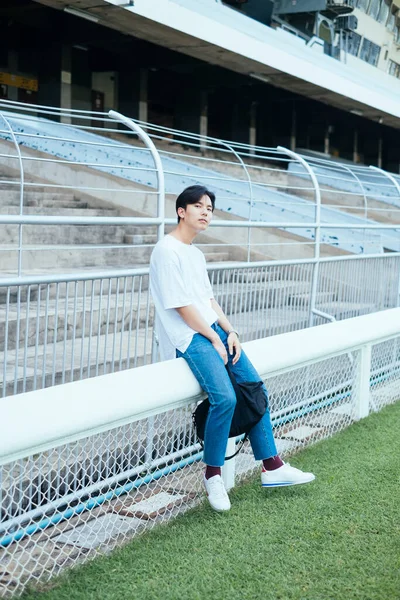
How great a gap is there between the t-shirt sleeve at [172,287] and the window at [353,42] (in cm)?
2454

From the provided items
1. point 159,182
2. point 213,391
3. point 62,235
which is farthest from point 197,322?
point 62,235

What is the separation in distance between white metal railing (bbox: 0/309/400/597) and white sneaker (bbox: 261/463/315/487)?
7.9 inches

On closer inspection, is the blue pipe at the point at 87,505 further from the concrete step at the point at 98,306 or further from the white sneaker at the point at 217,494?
the concrete step at the point at 98,306

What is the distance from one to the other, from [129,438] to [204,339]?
0.70m

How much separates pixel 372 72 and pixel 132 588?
1104 inches

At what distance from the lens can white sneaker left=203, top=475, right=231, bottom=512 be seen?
3.91 meters

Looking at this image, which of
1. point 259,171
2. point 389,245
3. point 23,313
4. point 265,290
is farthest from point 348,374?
point 259,171

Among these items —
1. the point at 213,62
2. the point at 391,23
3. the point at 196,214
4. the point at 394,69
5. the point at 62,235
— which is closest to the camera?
the point at 196,214

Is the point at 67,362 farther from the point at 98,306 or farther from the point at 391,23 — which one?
the point at 391,23

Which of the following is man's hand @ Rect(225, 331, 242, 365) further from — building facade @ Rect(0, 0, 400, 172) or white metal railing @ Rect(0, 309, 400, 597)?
building facade @ Rect(0, 0, 400, 172)

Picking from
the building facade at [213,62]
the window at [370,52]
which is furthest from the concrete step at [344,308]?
the window at [370,52]

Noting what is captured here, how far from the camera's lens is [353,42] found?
27219mm

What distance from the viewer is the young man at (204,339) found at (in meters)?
3.88

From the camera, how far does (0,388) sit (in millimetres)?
4195
